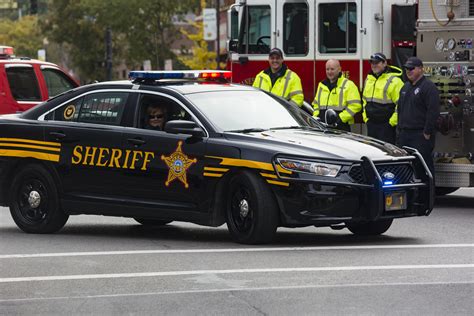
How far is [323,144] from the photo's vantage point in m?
11.5

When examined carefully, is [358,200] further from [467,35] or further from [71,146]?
[467,35]

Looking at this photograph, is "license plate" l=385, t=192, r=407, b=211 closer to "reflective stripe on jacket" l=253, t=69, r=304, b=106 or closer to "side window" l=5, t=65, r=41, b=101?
"reflective stripe on jacket" l=253, t=69, r=304, b=106

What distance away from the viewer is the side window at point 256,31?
1888 cm

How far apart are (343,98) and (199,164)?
5.09 m

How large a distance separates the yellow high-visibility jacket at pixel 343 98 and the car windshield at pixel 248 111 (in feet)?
12.0

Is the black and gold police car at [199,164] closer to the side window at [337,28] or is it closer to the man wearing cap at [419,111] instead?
the man wearing cap at [419,111]

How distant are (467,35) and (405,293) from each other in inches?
296

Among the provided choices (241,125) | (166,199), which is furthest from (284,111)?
(166,199)

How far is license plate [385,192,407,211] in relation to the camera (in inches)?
449

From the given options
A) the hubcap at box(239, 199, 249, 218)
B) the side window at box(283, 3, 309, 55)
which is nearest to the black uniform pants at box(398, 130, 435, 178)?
the side window at box(283, 3, 309, 55)

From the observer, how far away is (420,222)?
1398 centimetres

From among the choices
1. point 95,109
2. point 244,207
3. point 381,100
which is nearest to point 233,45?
point 381,100

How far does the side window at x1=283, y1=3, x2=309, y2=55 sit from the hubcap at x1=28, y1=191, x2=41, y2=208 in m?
6.66

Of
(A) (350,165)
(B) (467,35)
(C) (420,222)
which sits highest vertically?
(B) (467,35)
